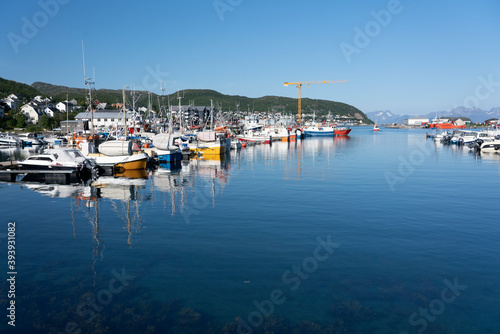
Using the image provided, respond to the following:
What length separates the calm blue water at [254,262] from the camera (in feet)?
39.9

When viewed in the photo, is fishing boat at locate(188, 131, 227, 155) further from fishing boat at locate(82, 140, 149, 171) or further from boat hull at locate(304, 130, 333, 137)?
boat hull at locate(304, 130, 333, 137)

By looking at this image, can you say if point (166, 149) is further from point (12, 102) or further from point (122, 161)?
point (12, 102)

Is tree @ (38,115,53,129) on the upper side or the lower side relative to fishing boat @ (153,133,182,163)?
upper

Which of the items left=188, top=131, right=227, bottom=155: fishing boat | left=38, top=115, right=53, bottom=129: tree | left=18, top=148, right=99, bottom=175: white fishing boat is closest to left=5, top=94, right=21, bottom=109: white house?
left=38, top=115, right=53, bottom=129: tree

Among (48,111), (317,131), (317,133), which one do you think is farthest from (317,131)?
(48,111)

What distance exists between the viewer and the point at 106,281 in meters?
14.7

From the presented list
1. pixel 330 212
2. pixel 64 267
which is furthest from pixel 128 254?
pixel 330 212

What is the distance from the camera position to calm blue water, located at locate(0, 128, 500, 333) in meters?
12.2

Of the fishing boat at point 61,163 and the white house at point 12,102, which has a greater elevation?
the white house at point 12,102

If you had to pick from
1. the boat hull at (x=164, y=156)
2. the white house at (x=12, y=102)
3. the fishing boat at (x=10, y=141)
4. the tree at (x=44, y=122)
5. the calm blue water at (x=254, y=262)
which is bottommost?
the calm blue water at (x=254, y=262)

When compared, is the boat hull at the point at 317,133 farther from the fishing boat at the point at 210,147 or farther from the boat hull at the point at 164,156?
the boat hull at the point at 164,156

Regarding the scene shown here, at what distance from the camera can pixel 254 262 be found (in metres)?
16.7

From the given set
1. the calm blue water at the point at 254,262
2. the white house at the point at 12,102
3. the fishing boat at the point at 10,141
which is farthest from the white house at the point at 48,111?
the calm blue water at the point at 254,262

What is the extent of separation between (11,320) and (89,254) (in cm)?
582
